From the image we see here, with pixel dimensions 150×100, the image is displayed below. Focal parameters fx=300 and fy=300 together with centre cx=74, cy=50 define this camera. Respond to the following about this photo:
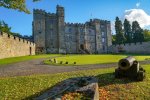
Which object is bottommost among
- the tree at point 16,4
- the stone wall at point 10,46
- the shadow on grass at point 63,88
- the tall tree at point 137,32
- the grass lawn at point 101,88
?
the grass lawn at point 101,88

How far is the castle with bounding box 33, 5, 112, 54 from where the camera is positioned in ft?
272

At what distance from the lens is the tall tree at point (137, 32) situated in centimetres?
8706

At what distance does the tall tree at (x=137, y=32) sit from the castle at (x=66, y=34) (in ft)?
27.5

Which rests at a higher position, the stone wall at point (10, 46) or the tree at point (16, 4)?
the tree at point (16, 4)

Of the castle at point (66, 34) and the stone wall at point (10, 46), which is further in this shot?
the castle at point (66, 34)

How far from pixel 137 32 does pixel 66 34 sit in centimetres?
2097

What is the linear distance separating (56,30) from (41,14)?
20.5ft

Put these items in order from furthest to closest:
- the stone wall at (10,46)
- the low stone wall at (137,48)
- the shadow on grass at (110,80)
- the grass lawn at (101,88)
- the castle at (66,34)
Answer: the castle at (66,34), the low stone wall at (137,48), the stone wall at (10,46), the shadow on grass at (110,80), the grass lawn at (101,88)

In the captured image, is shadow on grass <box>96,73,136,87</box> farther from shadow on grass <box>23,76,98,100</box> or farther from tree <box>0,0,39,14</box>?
tree <box>0,0,39,14</box>

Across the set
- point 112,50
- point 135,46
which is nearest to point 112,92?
point 135,46

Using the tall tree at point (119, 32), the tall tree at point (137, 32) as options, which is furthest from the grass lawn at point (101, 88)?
the tall tree at point (119, 32)

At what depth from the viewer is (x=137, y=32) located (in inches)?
3484

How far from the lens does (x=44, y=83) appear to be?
543 inches

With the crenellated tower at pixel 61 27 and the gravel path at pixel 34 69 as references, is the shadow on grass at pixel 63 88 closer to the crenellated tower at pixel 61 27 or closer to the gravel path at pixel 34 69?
the gravel path at pixel 34 69
